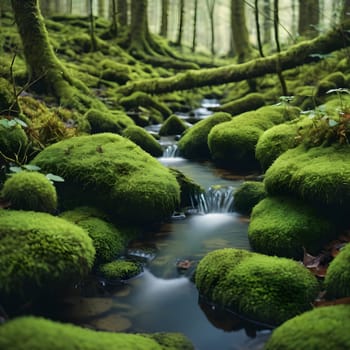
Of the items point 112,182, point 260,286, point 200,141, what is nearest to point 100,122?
point 200,141

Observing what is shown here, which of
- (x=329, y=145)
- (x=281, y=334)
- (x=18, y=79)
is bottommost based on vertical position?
(x=281, y=334)

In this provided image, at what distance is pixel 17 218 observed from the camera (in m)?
4.03

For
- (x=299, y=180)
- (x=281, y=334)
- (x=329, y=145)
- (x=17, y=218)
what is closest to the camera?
(x=281, y=334)

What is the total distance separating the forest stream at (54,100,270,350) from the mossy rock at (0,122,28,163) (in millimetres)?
2146

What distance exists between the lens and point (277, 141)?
22.9ft

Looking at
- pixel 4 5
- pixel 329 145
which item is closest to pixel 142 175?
pixel 329 145

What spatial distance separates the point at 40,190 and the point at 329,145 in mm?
3735

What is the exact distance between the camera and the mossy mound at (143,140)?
31.0 ft

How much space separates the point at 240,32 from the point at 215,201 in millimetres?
13707

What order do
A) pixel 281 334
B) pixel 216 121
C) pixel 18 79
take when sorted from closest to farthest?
pixel 281 334 → pixel 216 121 → pixel 18 79

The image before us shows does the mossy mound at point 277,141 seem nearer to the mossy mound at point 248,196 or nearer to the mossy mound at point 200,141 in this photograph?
the mossy mound at point 248,196

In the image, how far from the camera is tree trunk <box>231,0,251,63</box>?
18.6 metres

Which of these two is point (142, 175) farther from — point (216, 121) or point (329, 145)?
point (216, 121)

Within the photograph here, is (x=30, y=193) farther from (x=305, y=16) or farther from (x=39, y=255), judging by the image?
(x=305, y=16)
